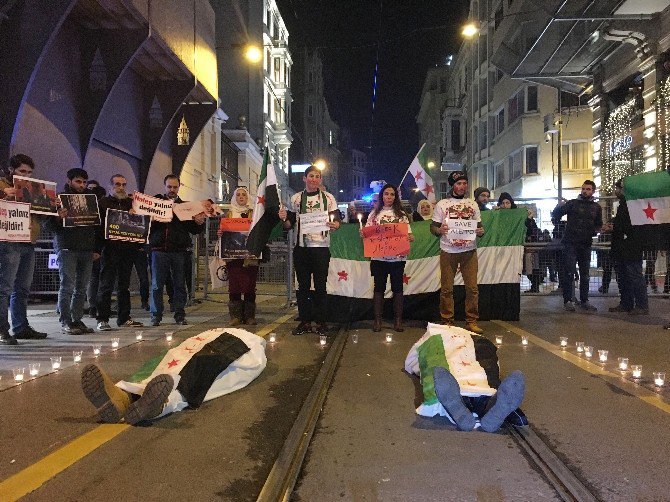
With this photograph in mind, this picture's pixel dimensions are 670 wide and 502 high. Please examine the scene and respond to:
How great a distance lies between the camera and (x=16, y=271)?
6453 millimetres

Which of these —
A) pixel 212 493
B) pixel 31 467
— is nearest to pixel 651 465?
pixel 212 493

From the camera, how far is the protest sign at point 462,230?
23.8 feet

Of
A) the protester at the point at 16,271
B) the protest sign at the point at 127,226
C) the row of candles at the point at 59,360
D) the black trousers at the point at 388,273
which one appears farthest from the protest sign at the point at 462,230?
the protester at the point at 16,271

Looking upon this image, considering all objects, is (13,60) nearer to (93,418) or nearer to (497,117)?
(93,418)

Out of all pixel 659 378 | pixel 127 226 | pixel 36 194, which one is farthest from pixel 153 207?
pixel 659 378

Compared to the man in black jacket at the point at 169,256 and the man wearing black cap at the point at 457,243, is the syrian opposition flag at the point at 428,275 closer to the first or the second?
the man wearing black cap at the point at 457,243

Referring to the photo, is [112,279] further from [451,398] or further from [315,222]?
[451,398]

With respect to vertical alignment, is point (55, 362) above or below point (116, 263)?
below

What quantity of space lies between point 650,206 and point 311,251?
16.0 ft

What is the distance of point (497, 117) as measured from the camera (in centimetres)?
3875

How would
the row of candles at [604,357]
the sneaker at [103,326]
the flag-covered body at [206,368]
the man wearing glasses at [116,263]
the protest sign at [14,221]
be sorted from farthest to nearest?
1. the man wearing glasses at [116,263]
2. the sneaker at [103,326]
3. the protest sign at [14,221]
4. the row of candles at [604,357]
5. the flag-covered body at [206,368]

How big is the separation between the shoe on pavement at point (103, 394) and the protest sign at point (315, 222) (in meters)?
3.65

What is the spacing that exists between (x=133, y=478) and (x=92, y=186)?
21.6 ft

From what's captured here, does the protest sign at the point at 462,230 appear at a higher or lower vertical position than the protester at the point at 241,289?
higher
